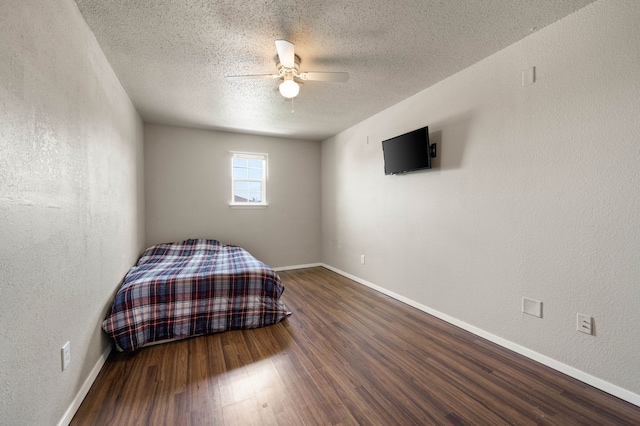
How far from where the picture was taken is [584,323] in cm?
174

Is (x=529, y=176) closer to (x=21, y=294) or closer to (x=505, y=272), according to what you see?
(x=505, y=272)

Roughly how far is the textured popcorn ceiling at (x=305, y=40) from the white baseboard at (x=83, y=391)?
2.39 metres

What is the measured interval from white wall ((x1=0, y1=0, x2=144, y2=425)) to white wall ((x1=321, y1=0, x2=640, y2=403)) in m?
2.96

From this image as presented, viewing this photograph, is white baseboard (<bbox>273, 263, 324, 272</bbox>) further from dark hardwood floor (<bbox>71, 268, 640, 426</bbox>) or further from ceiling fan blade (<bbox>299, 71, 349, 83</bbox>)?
ceiling fan blade (<bbox>299, 71, 349, 83</bbox>)

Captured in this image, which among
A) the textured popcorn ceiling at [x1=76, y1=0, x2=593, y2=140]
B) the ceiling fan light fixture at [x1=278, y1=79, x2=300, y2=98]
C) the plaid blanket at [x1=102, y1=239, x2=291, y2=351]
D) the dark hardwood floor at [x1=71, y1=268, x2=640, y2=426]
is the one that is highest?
the textured popcorn ceiling at [x1=76, y1=0, x2=593, y2=140]

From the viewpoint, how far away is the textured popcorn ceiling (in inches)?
66.0

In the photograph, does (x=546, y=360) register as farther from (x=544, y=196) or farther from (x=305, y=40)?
(x=305, y=40)

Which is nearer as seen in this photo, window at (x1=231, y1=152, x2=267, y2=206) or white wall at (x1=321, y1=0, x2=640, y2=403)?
white wall at (x1=321, y1=0, x2=640, y2=403)

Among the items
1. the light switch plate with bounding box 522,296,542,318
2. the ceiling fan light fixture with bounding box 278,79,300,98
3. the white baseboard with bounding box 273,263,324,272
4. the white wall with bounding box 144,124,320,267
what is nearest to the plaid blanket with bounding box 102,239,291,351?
the white wall with bounding box 144,124,320,267

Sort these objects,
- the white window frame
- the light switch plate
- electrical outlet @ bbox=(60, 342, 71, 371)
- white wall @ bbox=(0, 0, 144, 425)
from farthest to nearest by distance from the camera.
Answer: the white window frame < the light switch plate < electrical outlet @ bbox=(60, 342, 71, 371) < white wall @ bbox=(0, 0, 144, 425)

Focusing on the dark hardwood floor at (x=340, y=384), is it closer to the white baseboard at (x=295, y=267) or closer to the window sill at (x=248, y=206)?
the white baseboard at (x=295, y=267)

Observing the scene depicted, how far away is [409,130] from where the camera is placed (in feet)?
10.2

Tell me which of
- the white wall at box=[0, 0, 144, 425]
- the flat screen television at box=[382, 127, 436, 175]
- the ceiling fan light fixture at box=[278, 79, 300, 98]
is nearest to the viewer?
the white wall at box=[0, 0, 144, 425]

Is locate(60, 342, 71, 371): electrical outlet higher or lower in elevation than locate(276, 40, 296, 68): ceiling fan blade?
lower
